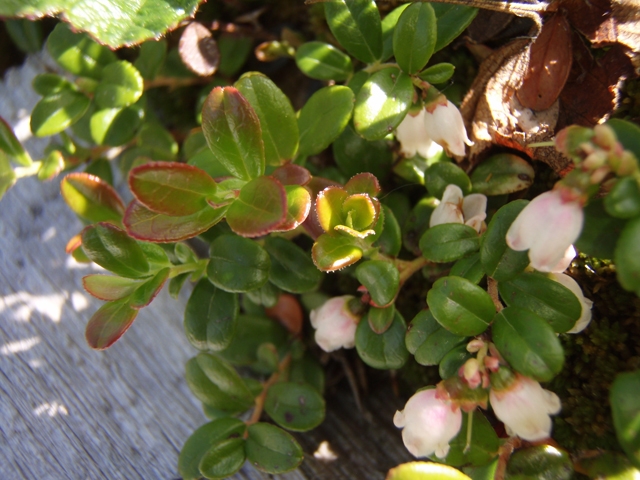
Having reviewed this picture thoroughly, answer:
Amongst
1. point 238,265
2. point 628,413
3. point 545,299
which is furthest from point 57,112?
point 628,413

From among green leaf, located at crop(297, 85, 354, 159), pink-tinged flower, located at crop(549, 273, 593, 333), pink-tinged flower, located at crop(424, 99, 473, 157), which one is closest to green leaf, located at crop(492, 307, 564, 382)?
pink-tinged flower, located at crop(549, 273, 593, 333)

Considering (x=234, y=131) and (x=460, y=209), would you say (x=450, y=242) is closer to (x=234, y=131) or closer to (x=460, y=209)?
(x=460, y=209)

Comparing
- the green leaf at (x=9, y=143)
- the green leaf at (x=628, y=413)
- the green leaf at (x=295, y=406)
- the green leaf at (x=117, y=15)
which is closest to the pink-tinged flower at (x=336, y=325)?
the green leaf at (x=295, y=406)

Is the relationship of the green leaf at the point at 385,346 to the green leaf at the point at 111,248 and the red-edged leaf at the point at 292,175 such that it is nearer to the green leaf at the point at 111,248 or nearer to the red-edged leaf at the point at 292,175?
the red-edged leaf at the point at 292,175

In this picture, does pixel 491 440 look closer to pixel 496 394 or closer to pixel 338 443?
pixel 496 394

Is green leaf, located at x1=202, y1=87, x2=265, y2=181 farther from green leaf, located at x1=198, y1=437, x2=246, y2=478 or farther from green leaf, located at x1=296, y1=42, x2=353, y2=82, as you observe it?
green leaf, located at x1=198, y1=437, x2=246, y2=478
